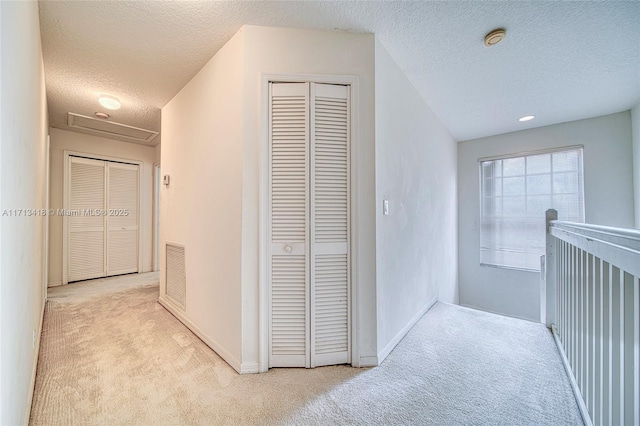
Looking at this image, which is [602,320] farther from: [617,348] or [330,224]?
[330,224]

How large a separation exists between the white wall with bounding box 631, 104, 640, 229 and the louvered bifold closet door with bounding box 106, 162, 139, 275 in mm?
7119

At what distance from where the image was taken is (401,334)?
86.6 inches

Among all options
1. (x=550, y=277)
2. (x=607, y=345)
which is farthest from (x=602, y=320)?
(x=550, y=277)

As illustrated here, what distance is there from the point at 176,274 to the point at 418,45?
306 cm

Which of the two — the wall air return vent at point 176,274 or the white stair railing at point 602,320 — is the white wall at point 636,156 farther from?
the wall air return vent at point 176,274

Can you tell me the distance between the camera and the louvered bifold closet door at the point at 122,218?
4258 mm

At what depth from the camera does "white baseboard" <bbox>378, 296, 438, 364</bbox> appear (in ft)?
6.22

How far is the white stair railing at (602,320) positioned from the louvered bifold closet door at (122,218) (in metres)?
5.67

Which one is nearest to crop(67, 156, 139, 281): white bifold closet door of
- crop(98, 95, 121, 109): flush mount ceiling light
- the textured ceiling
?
the textured ceiling

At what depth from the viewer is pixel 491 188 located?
403 centimetres

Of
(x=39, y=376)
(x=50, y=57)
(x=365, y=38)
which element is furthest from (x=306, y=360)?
(x=50, y=57)

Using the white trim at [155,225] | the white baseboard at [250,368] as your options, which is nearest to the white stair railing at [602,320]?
the white baseboard at [250,368]

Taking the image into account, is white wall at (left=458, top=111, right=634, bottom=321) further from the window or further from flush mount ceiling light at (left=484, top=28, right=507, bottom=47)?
flush mount ceiling light at (left=484, top=28, right=507, bottom=47)

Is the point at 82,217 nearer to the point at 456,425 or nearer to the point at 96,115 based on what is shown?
the point at 96,115
